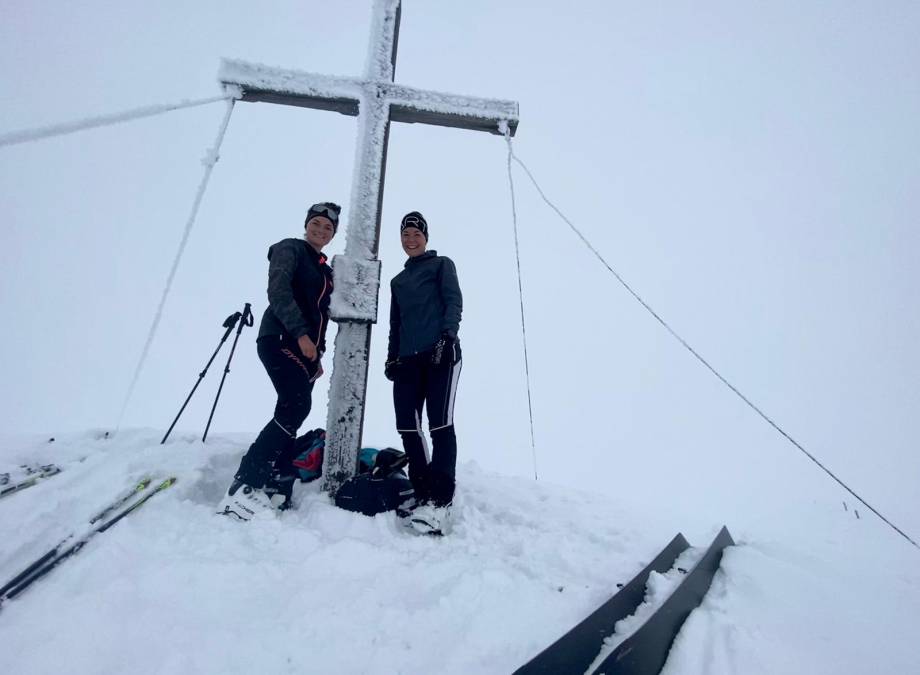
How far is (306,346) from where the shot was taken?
3.42 m

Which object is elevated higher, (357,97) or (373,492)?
(357,97)

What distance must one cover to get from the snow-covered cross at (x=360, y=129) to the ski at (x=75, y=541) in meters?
1.23

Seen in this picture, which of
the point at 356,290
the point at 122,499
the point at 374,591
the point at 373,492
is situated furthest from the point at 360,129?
the point at 374,591

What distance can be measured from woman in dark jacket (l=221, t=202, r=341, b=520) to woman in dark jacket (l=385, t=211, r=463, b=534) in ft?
2.19

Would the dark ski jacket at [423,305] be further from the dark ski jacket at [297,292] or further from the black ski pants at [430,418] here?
the dark ski jacket at [297,292]

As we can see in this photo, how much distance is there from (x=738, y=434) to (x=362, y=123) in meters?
139

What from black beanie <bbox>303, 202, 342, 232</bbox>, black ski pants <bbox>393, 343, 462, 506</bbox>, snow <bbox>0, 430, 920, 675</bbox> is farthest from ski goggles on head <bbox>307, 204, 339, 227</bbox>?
snow <bbox>0, 430, 920, 675</bbox>

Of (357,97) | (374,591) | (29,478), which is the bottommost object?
(374,591)

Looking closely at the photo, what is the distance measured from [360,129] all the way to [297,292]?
1.77 metres

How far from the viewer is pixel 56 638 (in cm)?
173

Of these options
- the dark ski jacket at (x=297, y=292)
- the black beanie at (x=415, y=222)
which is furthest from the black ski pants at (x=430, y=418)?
the black beanie at (x=415, y=222)

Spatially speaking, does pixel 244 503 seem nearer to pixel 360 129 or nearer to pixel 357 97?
pixel 360 129

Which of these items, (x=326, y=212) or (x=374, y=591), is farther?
(x=326, y=212)

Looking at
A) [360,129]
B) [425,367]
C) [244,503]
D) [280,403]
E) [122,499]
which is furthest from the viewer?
[360,129]
